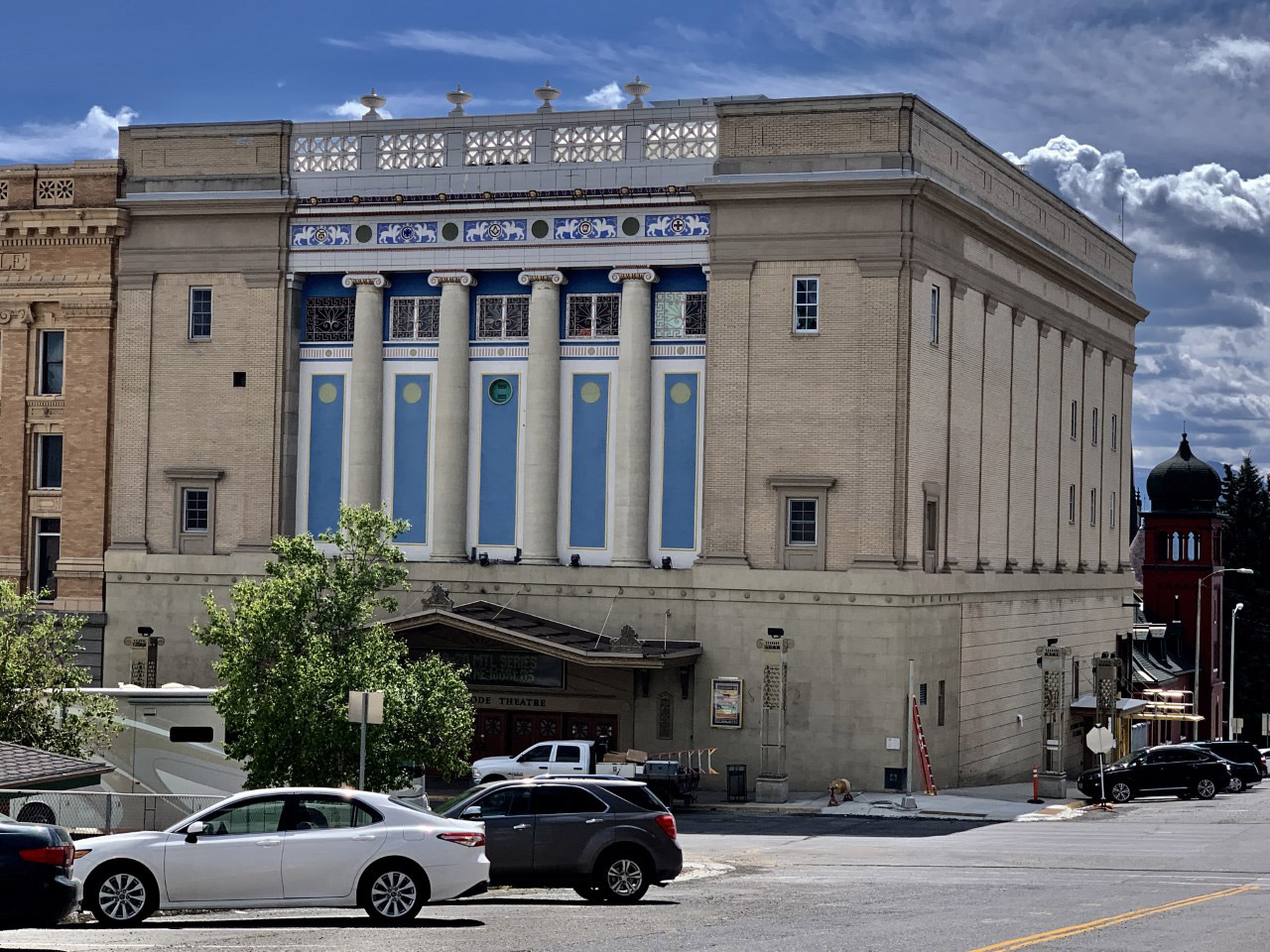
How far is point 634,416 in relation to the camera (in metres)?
51.2

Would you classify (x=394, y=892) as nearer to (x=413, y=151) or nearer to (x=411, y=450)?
(x=411, y=450)

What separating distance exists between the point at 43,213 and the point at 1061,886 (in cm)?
3763

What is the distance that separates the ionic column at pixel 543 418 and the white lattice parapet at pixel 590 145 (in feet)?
10.5

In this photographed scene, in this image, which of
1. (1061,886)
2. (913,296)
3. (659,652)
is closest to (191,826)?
(1061,886)

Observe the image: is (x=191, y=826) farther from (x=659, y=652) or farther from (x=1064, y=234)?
(x=1064, y=234)

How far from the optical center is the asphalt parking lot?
2148 cm

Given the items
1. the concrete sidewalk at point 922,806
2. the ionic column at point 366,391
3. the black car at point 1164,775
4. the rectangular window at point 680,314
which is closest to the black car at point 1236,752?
the black car at point 1164,775

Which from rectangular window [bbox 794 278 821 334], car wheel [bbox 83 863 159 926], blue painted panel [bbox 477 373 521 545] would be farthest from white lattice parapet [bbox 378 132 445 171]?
car wheel [bbox 83 863 159 926]

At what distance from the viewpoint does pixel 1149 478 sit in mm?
101562

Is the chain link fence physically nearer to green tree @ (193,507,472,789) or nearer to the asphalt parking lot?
the asphalt parking lot

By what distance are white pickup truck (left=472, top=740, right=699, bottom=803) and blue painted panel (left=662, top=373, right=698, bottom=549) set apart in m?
7.43

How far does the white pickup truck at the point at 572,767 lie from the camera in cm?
4503

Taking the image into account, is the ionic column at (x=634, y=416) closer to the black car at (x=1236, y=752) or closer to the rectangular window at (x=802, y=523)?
the rectangular window at (x=802, y=523)

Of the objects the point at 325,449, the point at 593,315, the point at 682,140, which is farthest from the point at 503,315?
the point at 682,140
